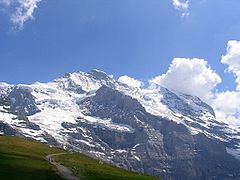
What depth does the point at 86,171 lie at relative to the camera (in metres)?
106

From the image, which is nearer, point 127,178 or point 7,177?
point 7,177

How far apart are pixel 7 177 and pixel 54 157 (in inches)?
2114

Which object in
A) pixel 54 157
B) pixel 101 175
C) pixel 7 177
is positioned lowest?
pixel 7 177

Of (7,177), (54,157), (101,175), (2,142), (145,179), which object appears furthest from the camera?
(2,142)

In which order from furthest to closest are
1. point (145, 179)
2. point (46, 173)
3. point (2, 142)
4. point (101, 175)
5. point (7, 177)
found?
point (2, 142), point (145, 179), point (101, 175), point (46, 173), point (7, 177)

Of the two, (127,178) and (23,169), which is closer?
(23,169)

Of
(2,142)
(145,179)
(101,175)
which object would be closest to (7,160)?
(101,175)

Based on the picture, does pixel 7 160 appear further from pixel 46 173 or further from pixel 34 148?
pixel 34 148

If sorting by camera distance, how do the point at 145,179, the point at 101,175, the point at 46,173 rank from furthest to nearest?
the point at 145,179 → the point at 101,175 → the point at 46,173

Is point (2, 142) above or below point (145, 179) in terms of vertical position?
above

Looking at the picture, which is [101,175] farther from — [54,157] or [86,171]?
[54,157]

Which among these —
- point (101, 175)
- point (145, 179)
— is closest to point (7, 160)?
point (101, 175)

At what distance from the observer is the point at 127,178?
10319 cm

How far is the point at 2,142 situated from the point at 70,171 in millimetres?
49206
